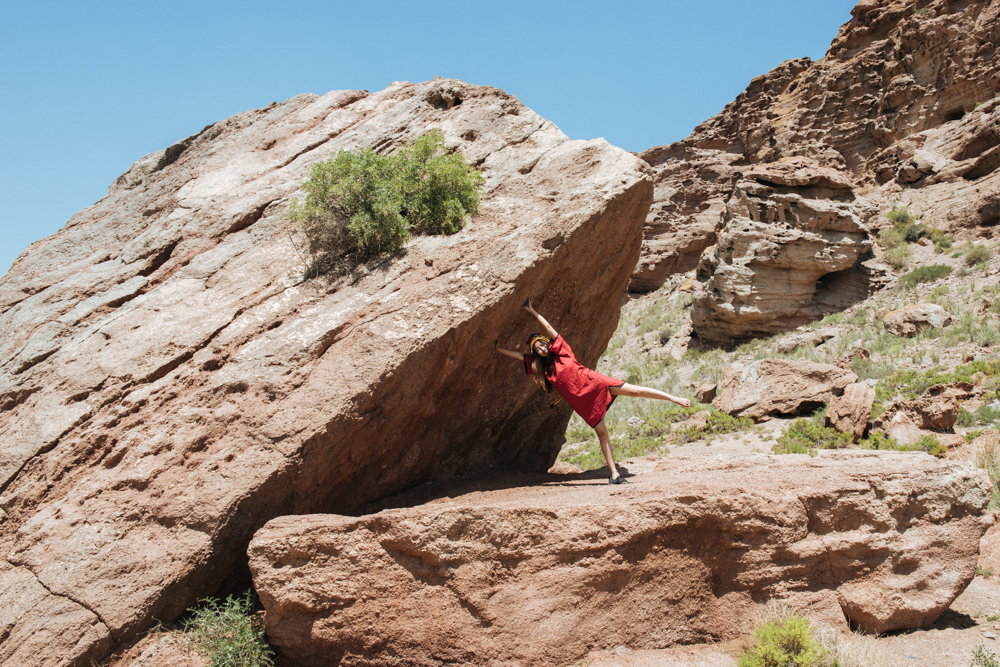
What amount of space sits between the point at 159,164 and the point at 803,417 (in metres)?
11.0

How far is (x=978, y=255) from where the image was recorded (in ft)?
52.1

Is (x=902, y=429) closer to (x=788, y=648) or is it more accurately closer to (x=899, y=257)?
(x=788, y=648)

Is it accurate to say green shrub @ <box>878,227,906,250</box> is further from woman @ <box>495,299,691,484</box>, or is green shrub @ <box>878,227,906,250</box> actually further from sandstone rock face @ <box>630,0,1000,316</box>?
woman @ <box>495,299,691,484</box>

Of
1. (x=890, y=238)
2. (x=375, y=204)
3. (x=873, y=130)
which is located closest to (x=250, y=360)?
(x=375, y=204)

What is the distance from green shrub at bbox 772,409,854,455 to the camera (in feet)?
28.4

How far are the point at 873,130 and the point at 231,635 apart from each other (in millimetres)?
29393

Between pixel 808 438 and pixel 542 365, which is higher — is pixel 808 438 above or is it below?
below

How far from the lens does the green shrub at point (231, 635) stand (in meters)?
3.89

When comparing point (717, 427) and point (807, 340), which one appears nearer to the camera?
point (717, 427)

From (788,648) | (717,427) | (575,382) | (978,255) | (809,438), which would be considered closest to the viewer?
(788,648)

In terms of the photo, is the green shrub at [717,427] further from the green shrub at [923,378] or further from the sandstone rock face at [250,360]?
the sandstone rock face at [250,360]

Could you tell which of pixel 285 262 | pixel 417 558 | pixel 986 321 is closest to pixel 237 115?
pixel 285 262

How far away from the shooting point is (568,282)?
5.89 metres

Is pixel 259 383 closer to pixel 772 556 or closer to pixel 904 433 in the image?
pixel 772 556
